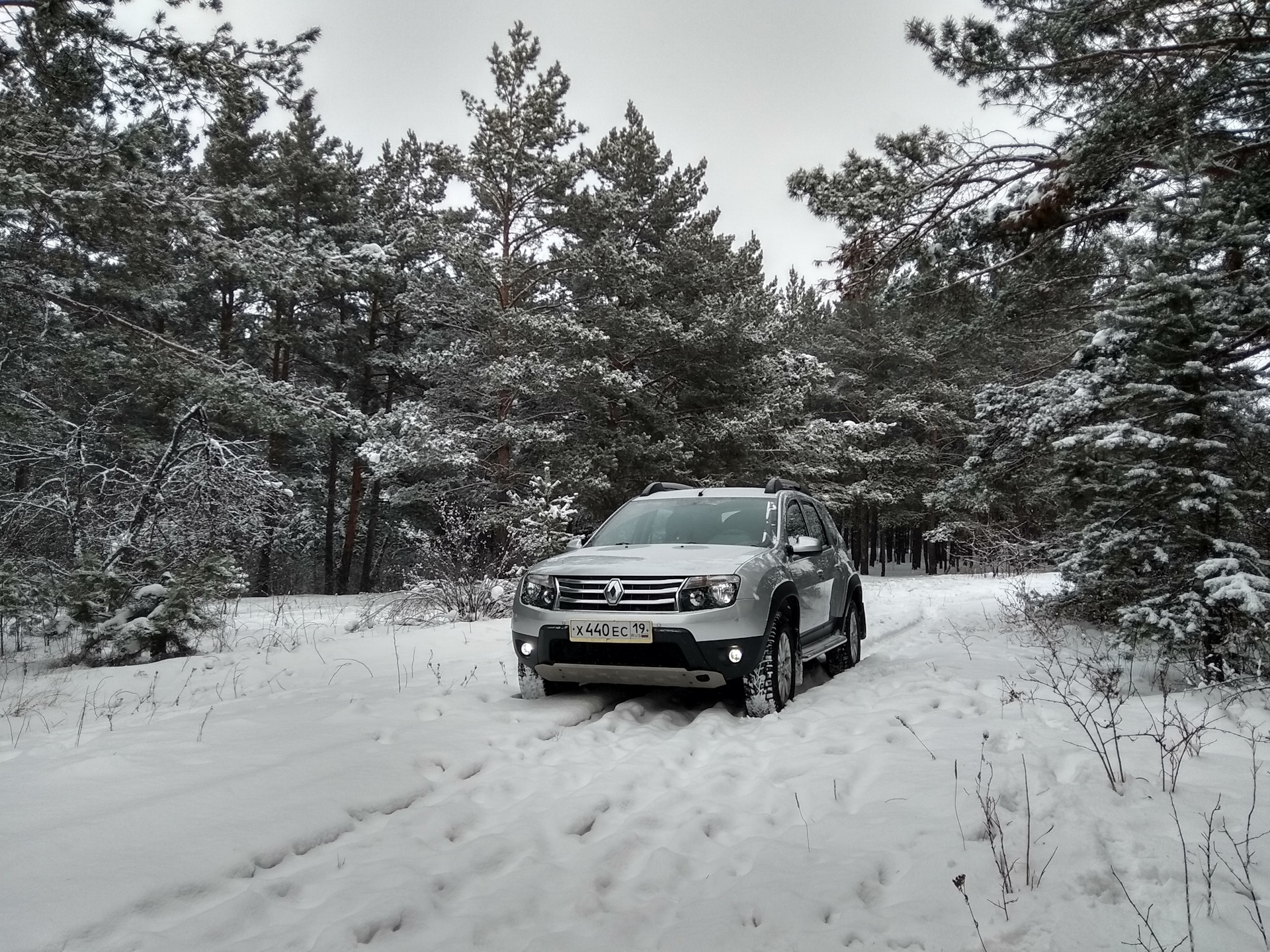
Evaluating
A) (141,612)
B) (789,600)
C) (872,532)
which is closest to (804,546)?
(789,600)

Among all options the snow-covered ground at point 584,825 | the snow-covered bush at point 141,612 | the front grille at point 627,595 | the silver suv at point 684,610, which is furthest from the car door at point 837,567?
the snow-covered bush at point 141,612

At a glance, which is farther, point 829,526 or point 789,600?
point 829,526

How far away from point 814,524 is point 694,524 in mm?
1657

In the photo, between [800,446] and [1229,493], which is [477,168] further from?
[1229,493]

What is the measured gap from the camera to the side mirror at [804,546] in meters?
5.99

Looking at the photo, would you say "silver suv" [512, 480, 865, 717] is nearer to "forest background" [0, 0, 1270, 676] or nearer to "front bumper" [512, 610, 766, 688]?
"front bumper" [512, 610, 766, 688]

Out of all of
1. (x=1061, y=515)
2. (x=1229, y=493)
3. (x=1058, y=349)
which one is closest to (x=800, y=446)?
(x=1058, y=349)

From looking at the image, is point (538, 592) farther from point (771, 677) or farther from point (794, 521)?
point (794, 521)

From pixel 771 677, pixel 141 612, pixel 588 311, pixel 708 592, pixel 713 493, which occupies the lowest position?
pixel 771 677

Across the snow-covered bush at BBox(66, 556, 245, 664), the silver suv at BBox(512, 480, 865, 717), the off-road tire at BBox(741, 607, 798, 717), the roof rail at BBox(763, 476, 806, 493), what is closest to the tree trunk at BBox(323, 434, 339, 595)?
the snow-covered bush at BBox(66, 556, 245, 664)

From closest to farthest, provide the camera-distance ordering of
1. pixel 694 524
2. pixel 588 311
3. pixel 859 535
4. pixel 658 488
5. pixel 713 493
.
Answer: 1. pixel 694 524
2. pixel 713 493
3. pixel 658 488
4. pixel 588 311
5. pixel 859 535

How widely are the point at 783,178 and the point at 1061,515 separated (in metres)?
6.20

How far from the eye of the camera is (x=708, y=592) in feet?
16.7

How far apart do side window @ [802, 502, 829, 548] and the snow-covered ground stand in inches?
77.6
